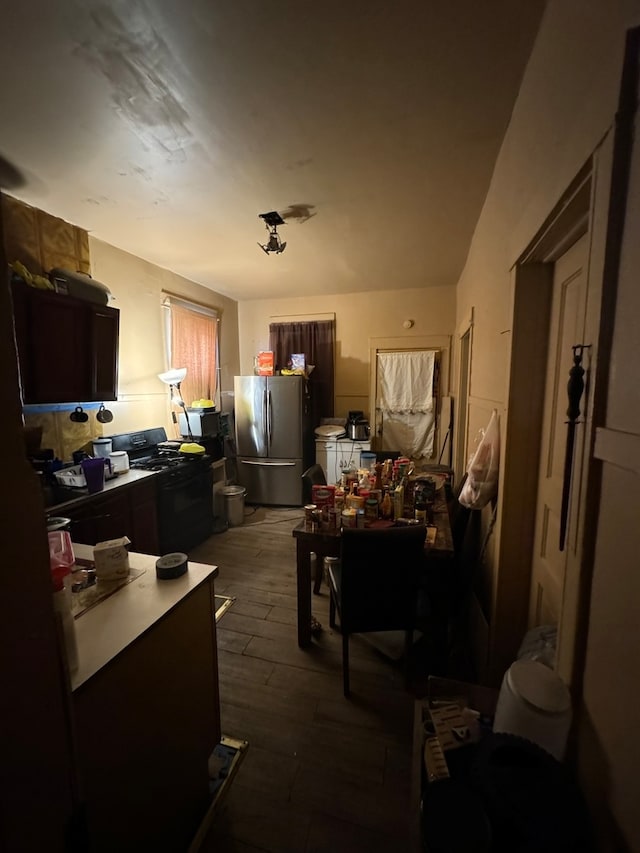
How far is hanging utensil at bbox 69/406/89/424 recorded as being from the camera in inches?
102

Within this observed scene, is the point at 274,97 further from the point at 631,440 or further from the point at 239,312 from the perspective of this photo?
the point at 239,312

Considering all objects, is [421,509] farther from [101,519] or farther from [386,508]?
[101,519]

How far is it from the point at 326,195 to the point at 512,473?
1.94 meters

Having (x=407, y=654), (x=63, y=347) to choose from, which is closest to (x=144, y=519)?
(x=63, y=347)

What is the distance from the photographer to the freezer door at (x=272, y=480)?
167 inches

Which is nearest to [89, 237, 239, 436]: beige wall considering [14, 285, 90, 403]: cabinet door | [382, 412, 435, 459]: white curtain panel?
[14, 285, 90, 403]: cabinet door

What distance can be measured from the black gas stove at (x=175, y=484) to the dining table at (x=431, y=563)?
1.48 metres

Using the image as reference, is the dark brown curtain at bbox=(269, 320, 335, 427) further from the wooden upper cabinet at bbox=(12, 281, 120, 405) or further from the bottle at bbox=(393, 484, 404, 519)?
the bottle at bbox=(393, 484, 404, 519)

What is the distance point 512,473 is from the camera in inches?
54.4

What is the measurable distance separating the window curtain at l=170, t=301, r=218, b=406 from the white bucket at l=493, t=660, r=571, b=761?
3657 mm

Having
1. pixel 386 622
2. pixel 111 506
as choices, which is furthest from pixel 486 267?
pixel 111 506

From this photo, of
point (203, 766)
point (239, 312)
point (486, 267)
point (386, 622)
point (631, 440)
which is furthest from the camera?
point (239, 312)

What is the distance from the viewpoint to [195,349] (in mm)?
3967

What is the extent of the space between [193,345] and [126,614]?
3408mm
